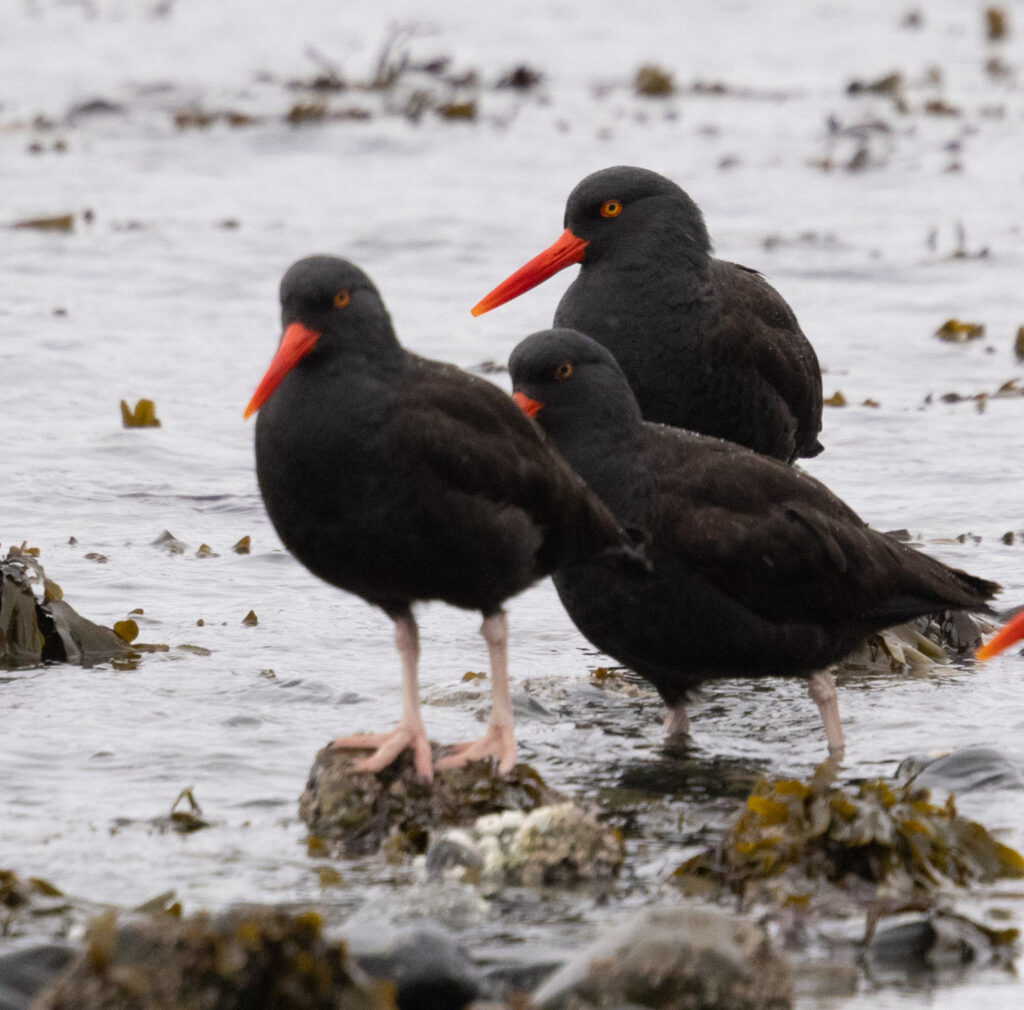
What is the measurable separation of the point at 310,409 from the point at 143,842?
1117mm

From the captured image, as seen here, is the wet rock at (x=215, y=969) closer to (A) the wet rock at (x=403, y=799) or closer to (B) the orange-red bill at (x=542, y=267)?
(A) the wet rock at (x=403, y=799)

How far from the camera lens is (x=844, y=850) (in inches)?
165

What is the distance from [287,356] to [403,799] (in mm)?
1114

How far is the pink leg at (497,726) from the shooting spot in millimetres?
4559

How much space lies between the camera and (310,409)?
416 cm

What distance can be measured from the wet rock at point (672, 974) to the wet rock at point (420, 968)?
15 cm

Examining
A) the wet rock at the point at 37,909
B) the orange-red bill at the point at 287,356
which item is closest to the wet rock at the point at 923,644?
the orange-red bill at the point at 287,356

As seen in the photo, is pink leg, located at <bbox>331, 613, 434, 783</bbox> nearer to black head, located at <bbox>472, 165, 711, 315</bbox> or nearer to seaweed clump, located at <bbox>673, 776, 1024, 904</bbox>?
seaweed clump, located at <bbox>673, 776, 1024, 904</bbox>

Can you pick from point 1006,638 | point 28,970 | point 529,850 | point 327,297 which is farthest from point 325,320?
point 1006,638

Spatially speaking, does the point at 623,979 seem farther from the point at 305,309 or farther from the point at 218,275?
the point at 218,275

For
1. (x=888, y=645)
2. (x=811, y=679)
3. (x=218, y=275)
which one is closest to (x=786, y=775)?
(x=811, y=679)

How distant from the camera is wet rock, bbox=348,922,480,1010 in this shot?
3498mm

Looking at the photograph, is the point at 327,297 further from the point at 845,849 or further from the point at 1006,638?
the point at 1006,638

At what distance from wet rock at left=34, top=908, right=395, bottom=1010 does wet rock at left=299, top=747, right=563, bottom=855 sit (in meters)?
1.13
